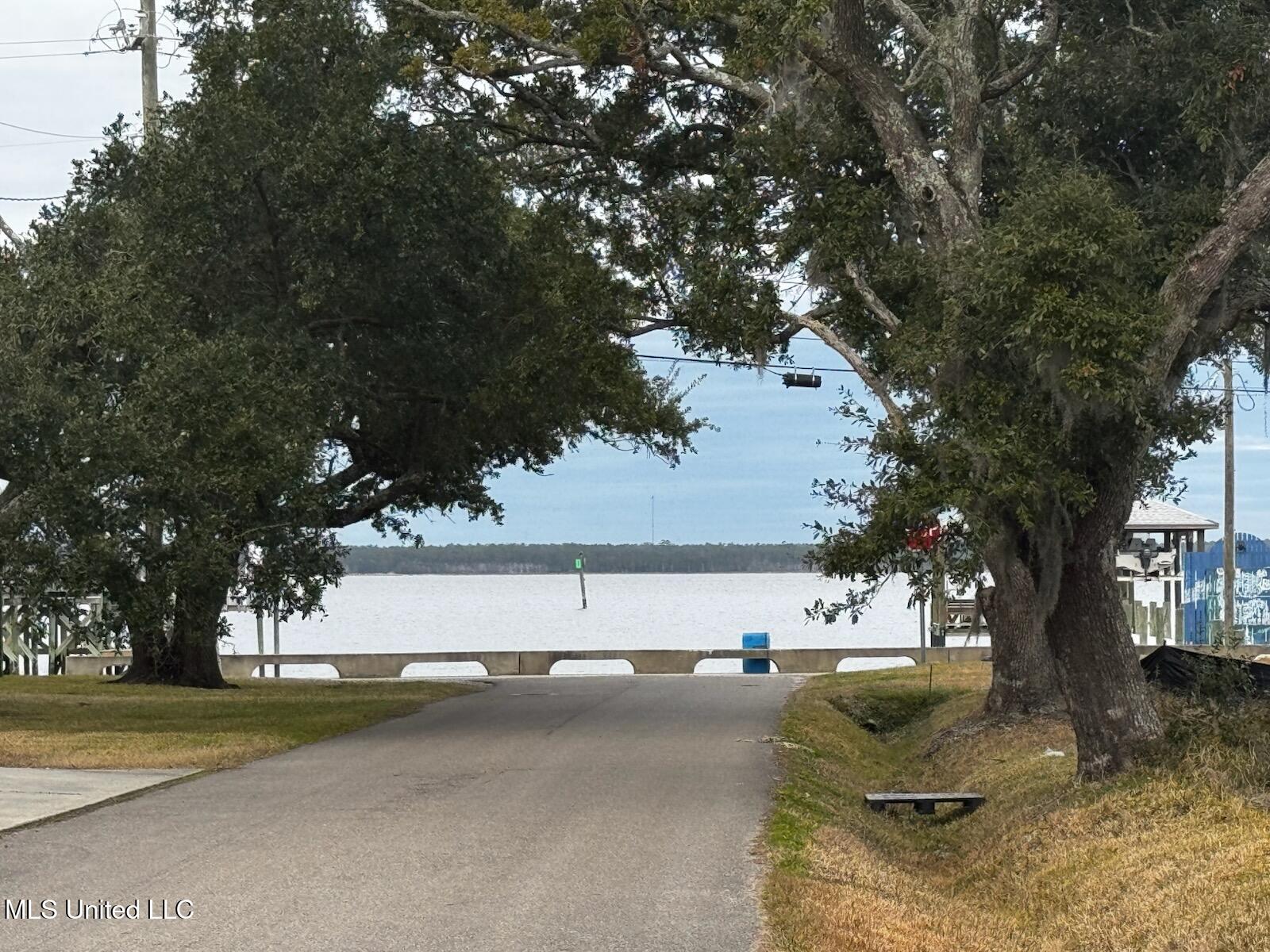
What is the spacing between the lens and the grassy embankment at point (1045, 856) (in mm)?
9438

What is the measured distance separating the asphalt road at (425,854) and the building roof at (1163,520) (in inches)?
1011

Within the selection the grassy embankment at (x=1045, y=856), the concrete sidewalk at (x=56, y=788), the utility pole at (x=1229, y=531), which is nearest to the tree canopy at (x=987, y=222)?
the grassy embankment at (x=1045, y=856)

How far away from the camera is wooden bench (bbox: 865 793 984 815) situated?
49.4 feet

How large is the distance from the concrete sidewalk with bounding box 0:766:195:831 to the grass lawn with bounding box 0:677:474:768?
72 cm

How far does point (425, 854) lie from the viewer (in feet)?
37.9

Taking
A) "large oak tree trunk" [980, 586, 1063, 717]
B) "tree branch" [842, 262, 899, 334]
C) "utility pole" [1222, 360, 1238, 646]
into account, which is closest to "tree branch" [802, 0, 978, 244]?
"tree branch" [842, 262, 899, 334]

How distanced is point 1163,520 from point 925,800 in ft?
98.9

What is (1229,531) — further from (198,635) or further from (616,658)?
(198,635)

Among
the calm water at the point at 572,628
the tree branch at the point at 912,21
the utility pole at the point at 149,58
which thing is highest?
the utility pole at the point at 149,58

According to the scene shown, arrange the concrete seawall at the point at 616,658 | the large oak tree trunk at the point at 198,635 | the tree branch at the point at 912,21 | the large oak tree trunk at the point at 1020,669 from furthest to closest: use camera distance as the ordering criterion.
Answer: the concrete seawall at the point at 616,658 < the large oak tree trunk at the point at 1020,669 < the large oak tree trunk at the point at 198,635 < the tree branch at the point at 912,21

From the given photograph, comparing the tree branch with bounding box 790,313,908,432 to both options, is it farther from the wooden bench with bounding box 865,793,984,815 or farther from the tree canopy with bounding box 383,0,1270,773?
the wooden bench with bounding box 865,793,984,815

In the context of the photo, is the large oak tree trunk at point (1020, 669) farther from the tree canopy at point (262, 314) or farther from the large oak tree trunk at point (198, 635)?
the large oak tree trunk at point (198, 635)

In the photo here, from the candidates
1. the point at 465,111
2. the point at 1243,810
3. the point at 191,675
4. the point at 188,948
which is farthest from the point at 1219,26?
the point at 191,675

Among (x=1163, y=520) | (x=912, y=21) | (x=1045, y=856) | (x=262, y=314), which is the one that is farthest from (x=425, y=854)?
(x=1163, y=520)
